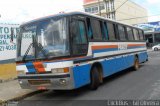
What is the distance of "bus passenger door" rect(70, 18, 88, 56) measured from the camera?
10039 millimetres

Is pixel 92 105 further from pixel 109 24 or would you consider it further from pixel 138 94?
pixel 109 24

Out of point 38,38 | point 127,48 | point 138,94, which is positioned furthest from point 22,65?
point 127,48

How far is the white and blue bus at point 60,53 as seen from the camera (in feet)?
32.0

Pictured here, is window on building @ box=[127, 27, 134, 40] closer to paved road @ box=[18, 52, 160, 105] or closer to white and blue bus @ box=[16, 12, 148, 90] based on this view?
paved road @ box=[18, 52, 160, 105]

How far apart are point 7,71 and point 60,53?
697 cm

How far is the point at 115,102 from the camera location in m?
9.13

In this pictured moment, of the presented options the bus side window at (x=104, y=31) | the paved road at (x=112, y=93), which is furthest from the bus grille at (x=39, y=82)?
the bus side window at (x=104, y=31)

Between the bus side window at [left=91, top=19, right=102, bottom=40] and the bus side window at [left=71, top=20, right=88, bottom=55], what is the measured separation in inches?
40.0

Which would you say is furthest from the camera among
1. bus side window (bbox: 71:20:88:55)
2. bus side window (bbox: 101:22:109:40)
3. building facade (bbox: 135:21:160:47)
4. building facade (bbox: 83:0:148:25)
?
building facade (bbox: 83:0:148:25)

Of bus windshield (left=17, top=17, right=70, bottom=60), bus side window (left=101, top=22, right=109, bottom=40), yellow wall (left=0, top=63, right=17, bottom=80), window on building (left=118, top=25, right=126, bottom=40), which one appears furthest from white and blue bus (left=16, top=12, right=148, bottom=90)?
yellow wall (left=0, top=63, right=17, bottom=80)

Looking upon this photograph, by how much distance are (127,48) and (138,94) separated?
7.05 meters

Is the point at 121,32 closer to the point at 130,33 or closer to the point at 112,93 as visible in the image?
the point at 130,33

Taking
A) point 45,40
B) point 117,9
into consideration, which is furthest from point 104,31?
point 117,9

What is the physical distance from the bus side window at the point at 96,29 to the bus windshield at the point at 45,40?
2.20 metres
